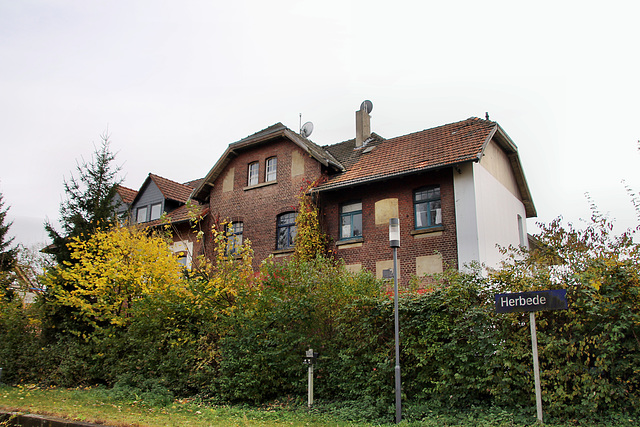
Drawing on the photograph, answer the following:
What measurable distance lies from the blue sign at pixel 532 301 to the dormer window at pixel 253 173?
1559 cm

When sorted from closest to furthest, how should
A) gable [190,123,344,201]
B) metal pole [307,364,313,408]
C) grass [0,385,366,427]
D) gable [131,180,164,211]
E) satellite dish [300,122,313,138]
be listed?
grass [0,385,366,427]
metal pole [307,364,313,408]
gable [190,123,344,201]
satellite dish [300,122,313,138]
gable [131,180,164,211]

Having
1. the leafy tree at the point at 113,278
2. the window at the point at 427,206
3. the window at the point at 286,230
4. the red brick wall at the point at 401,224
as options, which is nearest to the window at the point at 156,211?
the window at the point at 286,230

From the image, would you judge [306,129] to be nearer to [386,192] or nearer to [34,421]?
[386,192]

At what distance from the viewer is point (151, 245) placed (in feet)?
53.3

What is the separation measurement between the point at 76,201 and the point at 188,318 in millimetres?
9105

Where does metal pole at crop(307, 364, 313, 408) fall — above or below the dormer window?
below

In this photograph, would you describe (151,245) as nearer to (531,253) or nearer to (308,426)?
(308,426)

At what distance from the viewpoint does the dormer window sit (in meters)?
22.8

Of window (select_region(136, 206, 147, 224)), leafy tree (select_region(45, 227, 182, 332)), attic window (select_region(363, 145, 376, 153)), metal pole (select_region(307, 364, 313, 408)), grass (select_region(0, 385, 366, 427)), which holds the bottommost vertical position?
grass (select_region(0, 385, 366, 427))

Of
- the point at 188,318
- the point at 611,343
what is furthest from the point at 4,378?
the point at 611,343

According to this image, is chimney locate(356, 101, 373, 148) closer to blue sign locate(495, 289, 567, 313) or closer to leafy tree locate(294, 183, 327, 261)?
leafy tree locate(294, 183, 327, 261)

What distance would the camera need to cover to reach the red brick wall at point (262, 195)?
68.6ft

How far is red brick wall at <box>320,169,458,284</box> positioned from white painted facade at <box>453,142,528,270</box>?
13.5 inches

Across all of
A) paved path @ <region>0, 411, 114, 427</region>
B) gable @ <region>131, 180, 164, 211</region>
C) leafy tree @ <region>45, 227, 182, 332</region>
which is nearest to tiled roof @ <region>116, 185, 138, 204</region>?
gable @ <region>131, 180, 164, 211</region>
